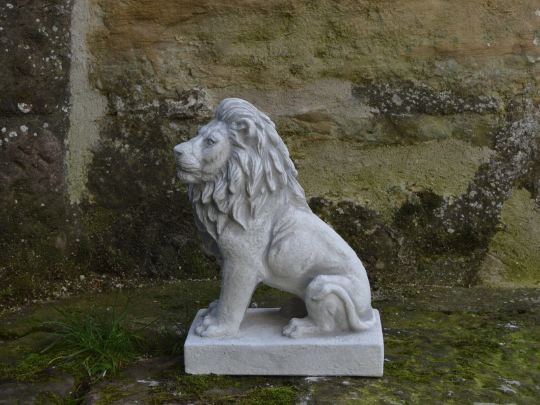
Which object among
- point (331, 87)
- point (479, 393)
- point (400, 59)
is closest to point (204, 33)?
point (331, 87)

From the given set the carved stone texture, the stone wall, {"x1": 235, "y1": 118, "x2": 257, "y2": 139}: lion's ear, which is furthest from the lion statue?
the carved stone texture

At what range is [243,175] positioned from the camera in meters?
2.04

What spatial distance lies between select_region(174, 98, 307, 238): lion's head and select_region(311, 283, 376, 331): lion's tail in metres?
0.32

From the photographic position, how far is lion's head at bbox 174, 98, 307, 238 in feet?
6.63

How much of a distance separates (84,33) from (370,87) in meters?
1.29

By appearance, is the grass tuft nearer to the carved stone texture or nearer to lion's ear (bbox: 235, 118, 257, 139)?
the carved stone texture

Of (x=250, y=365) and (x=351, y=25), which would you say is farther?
(x=351, y=25)

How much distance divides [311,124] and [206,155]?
3.38 feet

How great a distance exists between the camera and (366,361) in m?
2.07

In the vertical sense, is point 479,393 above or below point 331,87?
below

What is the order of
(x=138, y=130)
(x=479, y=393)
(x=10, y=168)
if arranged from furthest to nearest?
(x=138, y=130)
(x=10, y=168)
(x=479, y=393)

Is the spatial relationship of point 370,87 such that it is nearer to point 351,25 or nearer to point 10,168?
point 351,25

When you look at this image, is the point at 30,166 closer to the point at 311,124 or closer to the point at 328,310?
the point at 311,124

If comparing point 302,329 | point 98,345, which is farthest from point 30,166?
point 302,329
